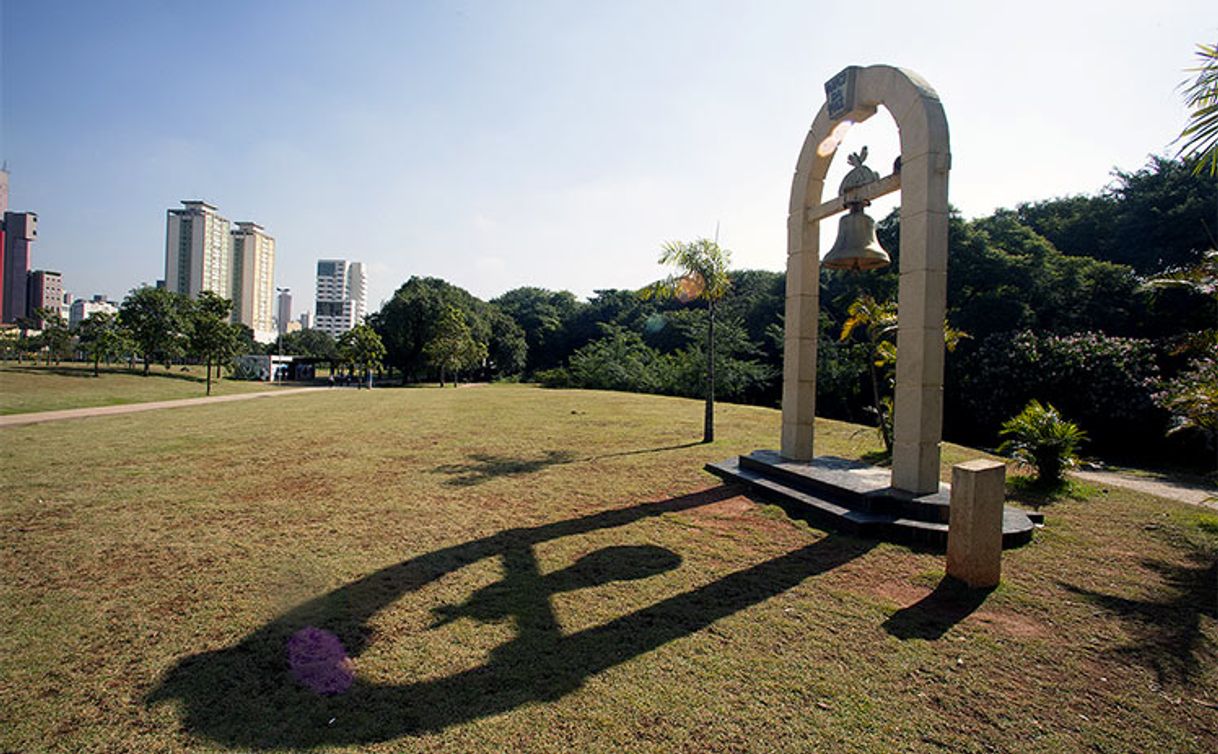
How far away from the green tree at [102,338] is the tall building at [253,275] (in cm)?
5801

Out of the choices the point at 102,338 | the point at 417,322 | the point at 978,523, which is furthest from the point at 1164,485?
the point at 102,338

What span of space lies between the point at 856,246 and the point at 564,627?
5432 millimetres

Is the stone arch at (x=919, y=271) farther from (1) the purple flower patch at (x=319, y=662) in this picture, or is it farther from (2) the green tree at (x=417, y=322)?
(2) the green tree at (x=417, y=322)

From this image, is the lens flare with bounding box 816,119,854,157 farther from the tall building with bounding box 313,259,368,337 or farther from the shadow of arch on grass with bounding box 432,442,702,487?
the tall building with bounding box 313,259,368,337

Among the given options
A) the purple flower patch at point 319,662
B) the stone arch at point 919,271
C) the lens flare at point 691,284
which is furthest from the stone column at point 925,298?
the lens flare at point 691,284

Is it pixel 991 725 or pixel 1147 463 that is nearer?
pixel 991 725

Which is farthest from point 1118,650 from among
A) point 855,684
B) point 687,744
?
point 687,744

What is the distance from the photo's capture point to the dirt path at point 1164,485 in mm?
8422

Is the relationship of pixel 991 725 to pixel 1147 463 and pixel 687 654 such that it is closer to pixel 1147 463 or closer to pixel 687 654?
pixel 687 654

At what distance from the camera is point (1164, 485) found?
9734mm

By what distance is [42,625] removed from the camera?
3453 millimetres

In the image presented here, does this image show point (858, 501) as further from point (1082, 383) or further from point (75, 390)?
point (75, 390)

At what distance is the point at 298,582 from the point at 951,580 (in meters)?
5.15

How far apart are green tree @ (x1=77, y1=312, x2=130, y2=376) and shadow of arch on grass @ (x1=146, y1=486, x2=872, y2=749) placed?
126 feet
